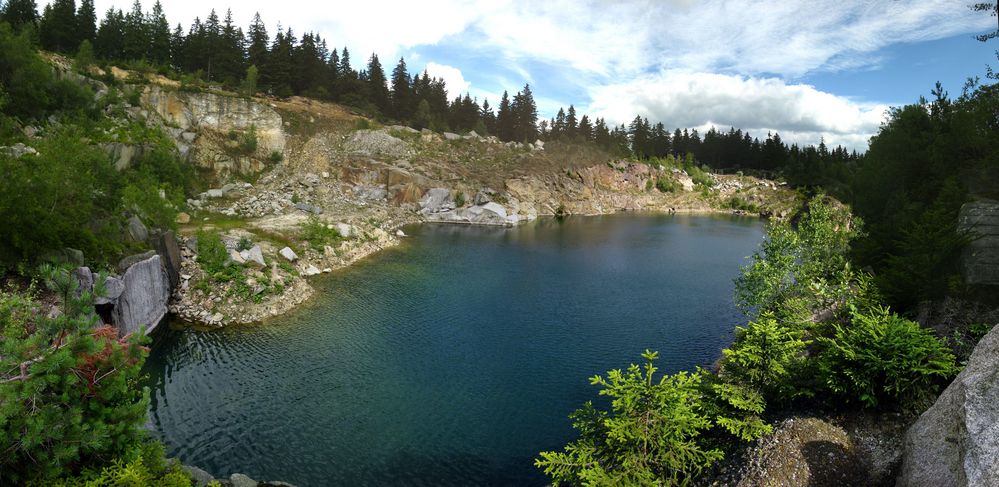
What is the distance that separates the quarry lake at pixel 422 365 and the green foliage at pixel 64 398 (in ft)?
24.4

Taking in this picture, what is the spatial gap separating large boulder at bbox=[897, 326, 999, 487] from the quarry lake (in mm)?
11967

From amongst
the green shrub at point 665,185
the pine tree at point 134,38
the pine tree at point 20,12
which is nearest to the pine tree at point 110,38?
the pine tree at point 134,38

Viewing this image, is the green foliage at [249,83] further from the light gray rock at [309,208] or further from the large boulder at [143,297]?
the large boulder at [143,297]

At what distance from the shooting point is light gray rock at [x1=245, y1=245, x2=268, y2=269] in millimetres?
39469

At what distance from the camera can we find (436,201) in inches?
3533

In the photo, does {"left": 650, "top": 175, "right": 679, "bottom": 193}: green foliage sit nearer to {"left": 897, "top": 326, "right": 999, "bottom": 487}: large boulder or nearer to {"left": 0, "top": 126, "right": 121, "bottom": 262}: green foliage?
{"left": 0, "top": 126, "right": 121, "bottom": 262}: green foliage

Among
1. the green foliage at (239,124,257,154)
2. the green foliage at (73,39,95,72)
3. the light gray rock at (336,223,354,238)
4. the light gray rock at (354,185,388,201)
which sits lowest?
the light gray rock at (336,223,354,238)

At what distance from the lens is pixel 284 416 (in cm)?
2211

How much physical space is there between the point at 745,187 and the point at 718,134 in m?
42.9

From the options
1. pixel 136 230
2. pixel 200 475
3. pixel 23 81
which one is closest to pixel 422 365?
pixel 200 475

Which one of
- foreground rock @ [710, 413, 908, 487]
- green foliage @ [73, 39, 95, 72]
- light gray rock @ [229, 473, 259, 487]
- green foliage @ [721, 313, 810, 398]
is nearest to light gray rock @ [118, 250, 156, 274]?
light gray rock @ [229, 473, 259, 487]

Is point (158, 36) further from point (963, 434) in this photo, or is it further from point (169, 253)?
point (963, 434)

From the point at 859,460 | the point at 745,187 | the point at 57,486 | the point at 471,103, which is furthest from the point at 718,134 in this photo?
the point at 57,486

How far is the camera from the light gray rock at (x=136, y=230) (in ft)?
104
